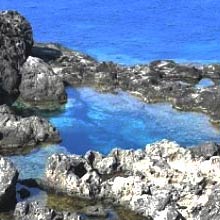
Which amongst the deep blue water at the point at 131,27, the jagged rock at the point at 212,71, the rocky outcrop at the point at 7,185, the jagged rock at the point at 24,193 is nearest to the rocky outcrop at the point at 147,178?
the jagged rock at the point at 24,193

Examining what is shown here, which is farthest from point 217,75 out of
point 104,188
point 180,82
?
point 104,188

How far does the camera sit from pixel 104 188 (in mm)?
35062

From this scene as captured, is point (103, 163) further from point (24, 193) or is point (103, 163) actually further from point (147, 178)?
point (24, 193)

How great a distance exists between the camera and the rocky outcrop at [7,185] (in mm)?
33250

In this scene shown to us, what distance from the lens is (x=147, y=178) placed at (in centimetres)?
3619

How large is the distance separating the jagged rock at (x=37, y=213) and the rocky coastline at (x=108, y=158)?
0.05m

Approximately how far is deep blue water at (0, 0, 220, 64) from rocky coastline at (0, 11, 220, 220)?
13917 millimetres

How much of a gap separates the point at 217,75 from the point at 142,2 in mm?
44050

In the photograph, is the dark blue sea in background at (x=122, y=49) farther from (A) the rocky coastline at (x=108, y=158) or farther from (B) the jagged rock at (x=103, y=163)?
(B) the jagged rock at (x=103, y=163)

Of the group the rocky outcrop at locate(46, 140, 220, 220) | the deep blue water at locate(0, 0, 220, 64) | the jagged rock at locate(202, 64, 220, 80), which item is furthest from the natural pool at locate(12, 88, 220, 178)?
the deep blue water at locate(0, 0, 220, 64)

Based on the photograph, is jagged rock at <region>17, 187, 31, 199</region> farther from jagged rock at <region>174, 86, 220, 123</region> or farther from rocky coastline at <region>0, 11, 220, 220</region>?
jagged rock at <region>174, 86, 220, 123</region>

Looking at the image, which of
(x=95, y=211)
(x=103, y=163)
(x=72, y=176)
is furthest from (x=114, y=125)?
(x=95, y=211)

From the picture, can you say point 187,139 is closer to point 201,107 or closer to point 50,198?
point 201,107

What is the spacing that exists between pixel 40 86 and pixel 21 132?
33.3ft
